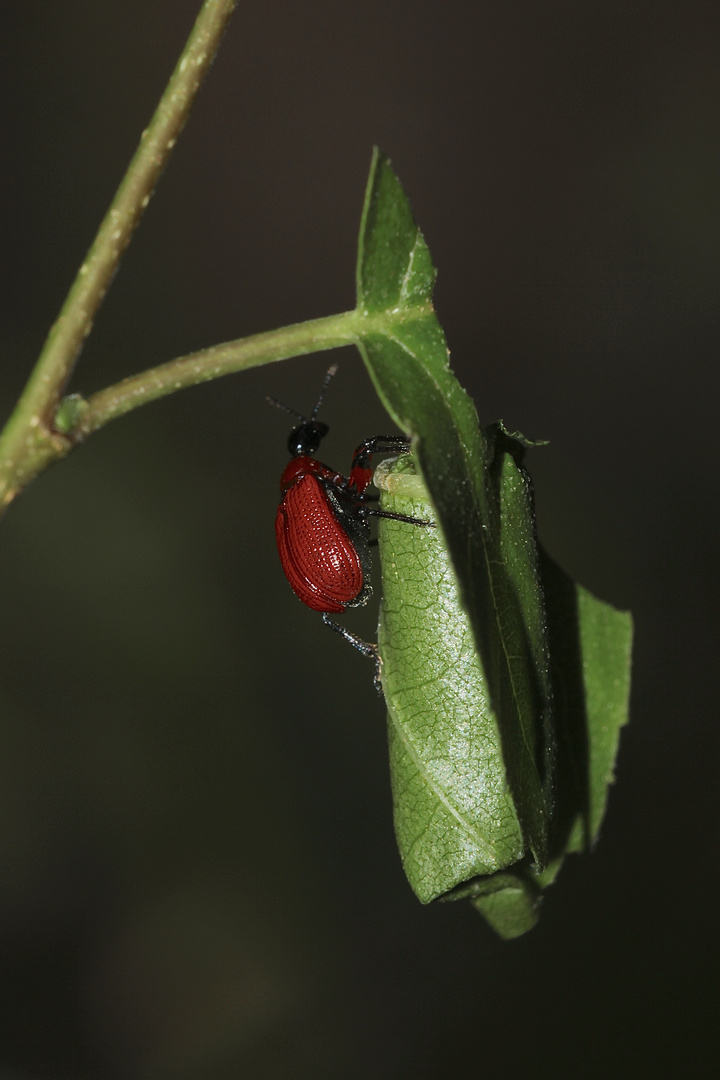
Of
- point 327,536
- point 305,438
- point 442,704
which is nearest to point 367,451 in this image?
point 327,536

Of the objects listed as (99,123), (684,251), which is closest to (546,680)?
(684,251)

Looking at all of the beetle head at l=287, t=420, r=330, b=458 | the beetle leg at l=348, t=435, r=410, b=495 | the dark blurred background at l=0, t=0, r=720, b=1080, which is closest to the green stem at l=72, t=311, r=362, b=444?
the beetle leg at l=348, t=435, r=410, b=495

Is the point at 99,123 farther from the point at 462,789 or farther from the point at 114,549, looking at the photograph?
the point at 462,789

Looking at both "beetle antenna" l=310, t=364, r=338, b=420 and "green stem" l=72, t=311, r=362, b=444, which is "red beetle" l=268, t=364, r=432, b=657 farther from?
"green stem" l=72, t=311, r=362, b=444

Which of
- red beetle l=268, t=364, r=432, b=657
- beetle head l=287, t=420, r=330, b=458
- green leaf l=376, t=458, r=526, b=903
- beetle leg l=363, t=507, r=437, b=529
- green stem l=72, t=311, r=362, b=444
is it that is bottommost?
green leaf l=376, t=458, r=526, b=903

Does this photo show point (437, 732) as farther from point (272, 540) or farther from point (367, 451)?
point (272, 540)

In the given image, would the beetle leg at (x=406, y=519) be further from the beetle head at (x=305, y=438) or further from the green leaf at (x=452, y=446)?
the beetle head at (x=305, y=438)
